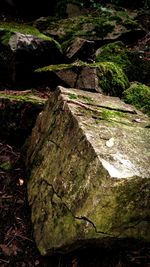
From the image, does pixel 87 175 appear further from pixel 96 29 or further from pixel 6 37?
pixel 96 29

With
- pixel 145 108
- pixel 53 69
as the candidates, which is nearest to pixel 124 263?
pixel 145 108

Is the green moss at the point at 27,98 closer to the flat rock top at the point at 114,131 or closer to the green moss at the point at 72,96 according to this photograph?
the flat rock top at the point at 114,131

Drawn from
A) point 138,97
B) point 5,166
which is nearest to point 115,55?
point 138,97

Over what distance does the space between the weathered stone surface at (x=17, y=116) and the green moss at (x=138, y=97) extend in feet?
4.04

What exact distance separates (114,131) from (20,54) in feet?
8.83

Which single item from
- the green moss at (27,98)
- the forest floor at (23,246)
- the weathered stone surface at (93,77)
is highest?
the weathered stone surface at (93,77)

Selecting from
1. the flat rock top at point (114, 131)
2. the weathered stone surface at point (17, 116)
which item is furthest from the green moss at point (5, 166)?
the flat rock top at point (114, 131)

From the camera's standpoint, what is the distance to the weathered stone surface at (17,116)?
4.39m

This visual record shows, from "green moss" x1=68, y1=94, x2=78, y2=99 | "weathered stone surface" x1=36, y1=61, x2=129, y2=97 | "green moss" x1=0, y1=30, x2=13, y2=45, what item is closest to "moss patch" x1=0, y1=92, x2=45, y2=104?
"weathered stone surface" x1=36, y1=61, x2=129, y2=97

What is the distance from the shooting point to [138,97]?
4617mm

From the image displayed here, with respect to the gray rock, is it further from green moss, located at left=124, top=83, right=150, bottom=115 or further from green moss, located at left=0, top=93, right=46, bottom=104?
green moss, located at left=124, top=83, right=150, bottom=115

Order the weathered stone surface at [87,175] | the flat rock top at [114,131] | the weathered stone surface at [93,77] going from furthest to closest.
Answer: the weathered stone surface at [93,77], the flat rock top at [114,131], the weathered stone surface at [87,175]

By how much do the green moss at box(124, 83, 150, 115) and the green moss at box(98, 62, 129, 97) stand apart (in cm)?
16

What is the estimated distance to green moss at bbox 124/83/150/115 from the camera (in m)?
4.49
